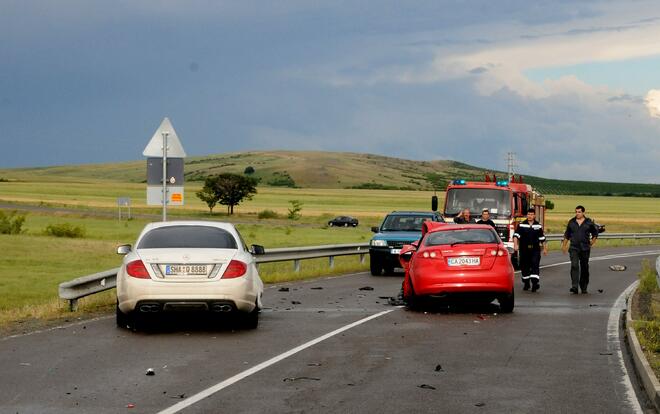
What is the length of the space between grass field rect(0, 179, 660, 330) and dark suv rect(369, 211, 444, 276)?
153 cm

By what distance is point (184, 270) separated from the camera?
1382cm

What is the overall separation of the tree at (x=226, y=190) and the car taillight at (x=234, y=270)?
9100 cm

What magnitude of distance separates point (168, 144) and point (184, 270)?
5962 mm

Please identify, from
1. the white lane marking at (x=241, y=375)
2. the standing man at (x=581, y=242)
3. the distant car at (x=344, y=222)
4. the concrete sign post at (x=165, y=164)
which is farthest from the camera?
the distant car at (x=344, y=222)

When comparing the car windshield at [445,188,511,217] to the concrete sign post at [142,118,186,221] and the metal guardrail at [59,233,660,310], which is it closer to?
the metal guardrail at [59,233,660,310]

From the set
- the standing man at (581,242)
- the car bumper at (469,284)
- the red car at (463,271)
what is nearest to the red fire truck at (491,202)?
the standing man at (581,242)

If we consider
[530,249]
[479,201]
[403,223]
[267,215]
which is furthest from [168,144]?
[267,215]

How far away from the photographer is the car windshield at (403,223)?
1158 inches

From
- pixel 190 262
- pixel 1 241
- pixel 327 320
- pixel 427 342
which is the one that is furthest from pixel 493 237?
pixel 1 241

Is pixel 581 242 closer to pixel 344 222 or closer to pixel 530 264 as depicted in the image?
pixel 530 264

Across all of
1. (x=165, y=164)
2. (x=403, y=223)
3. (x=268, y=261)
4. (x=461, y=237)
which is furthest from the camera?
(x=403, y=223)

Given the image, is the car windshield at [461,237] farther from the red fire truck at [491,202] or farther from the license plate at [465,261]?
the red fire truck at [491,202]

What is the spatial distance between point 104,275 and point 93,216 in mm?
68496

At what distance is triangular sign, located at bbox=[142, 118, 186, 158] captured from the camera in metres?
19.2
